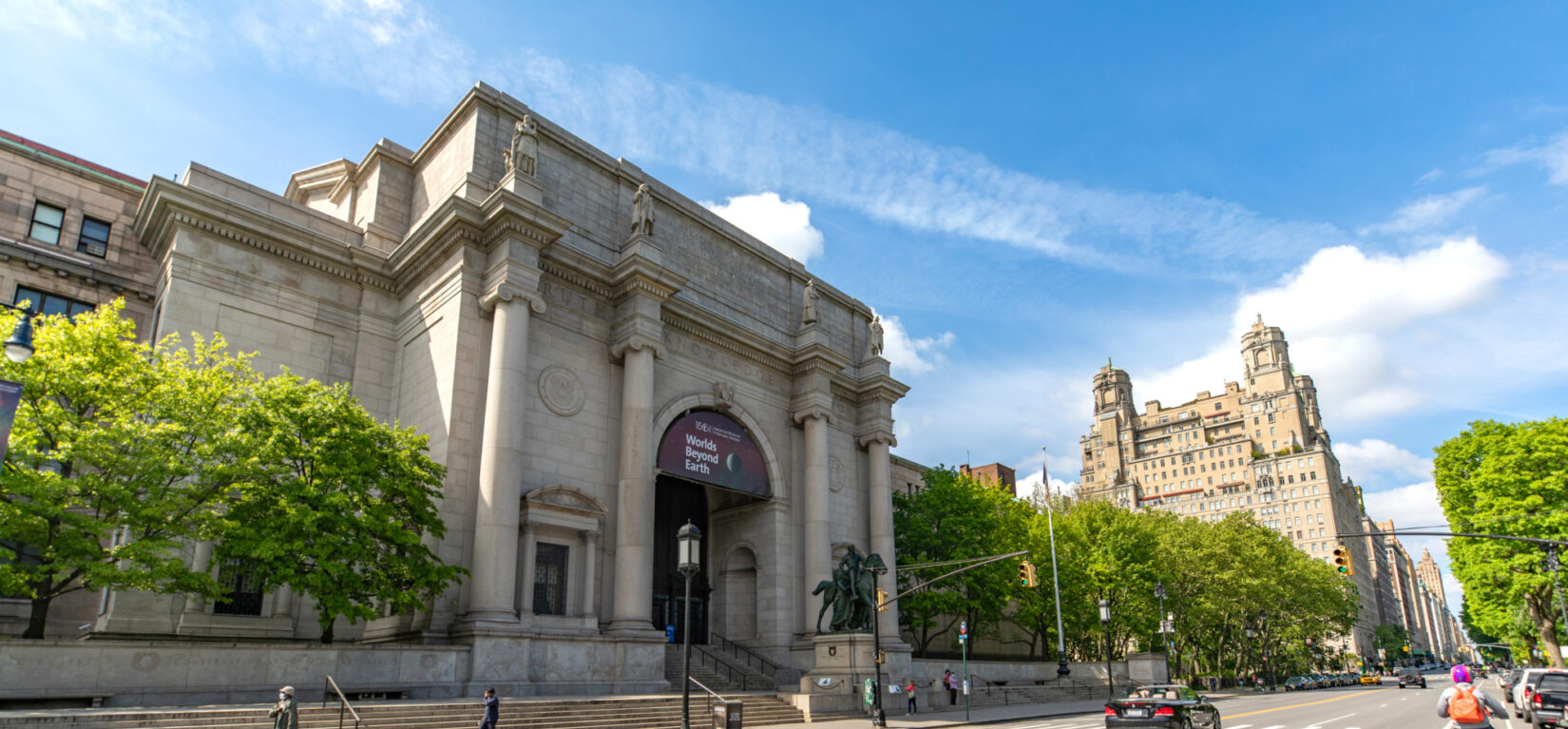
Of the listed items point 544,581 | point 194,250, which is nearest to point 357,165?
point 194,250

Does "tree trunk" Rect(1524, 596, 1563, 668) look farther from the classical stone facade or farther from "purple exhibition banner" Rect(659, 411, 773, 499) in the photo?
the classical stone facade

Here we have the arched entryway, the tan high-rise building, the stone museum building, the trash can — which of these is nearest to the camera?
the trash can

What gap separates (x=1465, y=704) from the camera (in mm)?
12938

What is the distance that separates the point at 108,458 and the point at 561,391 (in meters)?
14.2

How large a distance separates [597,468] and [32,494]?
16.7 metres

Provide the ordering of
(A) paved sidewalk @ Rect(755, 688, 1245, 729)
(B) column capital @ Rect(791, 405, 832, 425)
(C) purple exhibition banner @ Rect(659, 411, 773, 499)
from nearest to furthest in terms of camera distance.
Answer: (A) paved sidewalk @ Rect(755, 688, 1245, 729) → (C) purple exhibition banner @ Rect(659, 411, 773, 499) → (B) column capital @ Rect(791, 405, 832, 425)

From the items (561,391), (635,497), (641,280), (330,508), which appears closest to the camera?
(330,508)

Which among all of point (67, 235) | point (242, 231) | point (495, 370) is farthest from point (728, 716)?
point (67, 235)

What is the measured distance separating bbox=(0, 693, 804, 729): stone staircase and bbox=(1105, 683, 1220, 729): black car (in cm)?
1097

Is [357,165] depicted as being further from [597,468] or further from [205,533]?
[205,533]

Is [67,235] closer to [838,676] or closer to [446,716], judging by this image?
[446,716]

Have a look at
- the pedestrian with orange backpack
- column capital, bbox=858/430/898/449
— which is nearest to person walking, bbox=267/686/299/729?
the pedestrian with orange backpack

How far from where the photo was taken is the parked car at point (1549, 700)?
2269 cm

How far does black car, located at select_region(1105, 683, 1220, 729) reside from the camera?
70.3ft
